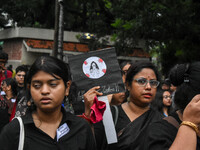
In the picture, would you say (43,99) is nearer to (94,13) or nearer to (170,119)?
(170,119)

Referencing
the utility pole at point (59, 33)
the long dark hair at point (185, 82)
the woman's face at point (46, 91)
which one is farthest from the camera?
the utility pole at point (59, 33)

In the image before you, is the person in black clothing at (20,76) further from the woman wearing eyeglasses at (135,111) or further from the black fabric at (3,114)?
the woman wearing eyeglasses at (135,111)

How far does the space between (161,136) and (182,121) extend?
6.8 inches

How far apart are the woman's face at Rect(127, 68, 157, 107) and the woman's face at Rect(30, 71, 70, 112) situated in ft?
3.59

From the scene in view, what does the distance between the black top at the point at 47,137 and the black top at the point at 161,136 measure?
480mm

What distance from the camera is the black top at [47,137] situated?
1.77 metres

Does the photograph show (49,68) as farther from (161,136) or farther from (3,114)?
(3,114)

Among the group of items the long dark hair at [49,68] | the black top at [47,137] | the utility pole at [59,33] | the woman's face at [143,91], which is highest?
the utility pole at [59,33]

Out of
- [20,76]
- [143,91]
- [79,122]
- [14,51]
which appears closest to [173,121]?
[79,122]

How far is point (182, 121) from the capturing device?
67.0 inches

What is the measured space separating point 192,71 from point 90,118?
103cm

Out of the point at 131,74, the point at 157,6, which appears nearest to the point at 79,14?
the point at 157,6

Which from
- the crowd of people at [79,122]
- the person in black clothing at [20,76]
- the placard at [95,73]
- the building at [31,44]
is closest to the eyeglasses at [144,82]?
the placard at [95,73]

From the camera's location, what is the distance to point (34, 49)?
17875 mm
